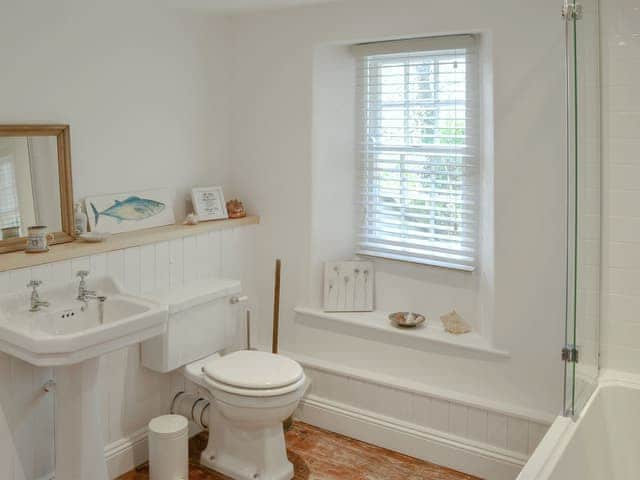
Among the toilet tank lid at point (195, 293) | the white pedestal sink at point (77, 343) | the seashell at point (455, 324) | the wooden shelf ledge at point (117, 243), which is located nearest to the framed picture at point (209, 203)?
the wooden shelf ledge at point (117, 243)

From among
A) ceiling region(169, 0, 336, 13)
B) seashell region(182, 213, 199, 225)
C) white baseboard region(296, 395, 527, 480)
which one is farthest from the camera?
seashell region(182, 213, 199, 225)

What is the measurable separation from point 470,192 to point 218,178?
1427mm

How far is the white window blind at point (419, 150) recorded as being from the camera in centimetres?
342

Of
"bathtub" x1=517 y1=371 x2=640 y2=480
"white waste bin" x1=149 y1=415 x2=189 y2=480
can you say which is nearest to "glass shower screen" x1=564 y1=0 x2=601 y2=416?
"bathtub" x1=517 y1=371 x2=640 y2=480

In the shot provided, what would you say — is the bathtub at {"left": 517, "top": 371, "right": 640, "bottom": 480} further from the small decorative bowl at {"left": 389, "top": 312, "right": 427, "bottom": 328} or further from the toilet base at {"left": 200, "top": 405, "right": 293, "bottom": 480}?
the toilet base at {"left": 200, "top": 405, "right": 293, "bottom": 480}

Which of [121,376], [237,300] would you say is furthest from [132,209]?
[121,376]

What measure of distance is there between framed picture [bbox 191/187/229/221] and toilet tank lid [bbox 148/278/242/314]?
36cm

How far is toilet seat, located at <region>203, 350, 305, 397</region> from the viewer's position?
2.86 meters

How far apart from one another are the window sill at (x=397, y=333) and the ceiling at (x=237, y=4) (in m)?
1.63

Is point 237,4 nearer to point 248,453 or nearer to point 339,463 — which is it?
point 248,453

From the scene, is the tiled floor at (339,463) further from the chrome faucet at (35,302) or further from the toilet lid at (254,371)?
the chrome faucet at (35,302)

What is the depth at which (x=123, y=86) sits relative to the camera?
3234 mm

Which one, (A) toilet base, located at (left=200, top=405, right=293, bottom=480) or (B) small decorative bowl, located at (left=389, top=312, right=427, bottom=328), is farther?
(B) small decorative bowl, located at (left=389, top=312, right=427, bottom=328)

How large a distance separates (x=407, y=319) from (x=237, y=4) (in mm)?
1840
